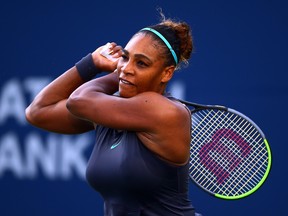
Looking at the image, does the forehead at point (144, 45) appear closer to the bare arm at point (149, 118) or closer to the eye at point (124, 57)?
the eye at point (124, 57)

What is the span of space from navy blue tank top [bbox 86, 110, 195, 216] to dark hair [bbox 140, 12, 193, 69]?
14.8 inches

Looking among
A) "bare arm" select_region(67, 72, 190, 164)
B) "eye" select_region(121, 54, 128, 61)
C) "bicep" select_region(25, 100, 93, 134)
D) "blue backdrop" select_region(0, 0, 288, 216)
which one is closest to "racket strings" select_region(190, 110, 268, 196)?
"bicep" select_region(25, 100, 93, 134)

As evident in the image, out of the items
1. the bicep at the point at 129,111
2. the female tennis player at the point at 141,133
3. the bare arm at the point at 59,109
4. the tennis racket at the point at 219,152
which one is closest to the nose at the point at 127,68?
the female tennis player at the point at 141,133

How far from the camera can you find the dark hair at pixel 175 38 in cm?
321

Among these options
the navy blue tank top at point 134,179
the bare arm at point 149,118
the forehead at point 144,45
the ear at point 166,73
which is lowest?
the navy blue tank top at point 134,179

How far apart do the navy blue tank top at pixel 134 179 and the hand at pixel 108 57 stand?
15.0 inches

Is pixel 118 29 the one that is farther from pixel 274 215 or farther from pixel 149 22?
pixel 274 215

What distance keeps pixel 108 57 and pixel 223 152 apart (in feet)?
3.29

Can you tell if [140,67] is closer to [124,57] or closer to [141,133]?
[124,57]

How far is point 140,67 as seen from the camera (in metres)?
3.14

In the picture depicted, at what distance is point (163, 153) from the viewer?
312cm

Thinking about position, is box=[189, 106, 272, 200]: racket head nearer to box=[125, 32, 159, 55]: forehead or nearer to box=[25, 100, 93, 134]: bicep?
box=[25, 100, 93, 134]: bicep

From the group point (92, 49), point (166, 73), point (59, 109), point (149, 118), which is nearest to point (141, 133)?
point (149, 118)

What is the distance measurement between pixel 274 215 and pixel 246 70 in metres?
1.10
